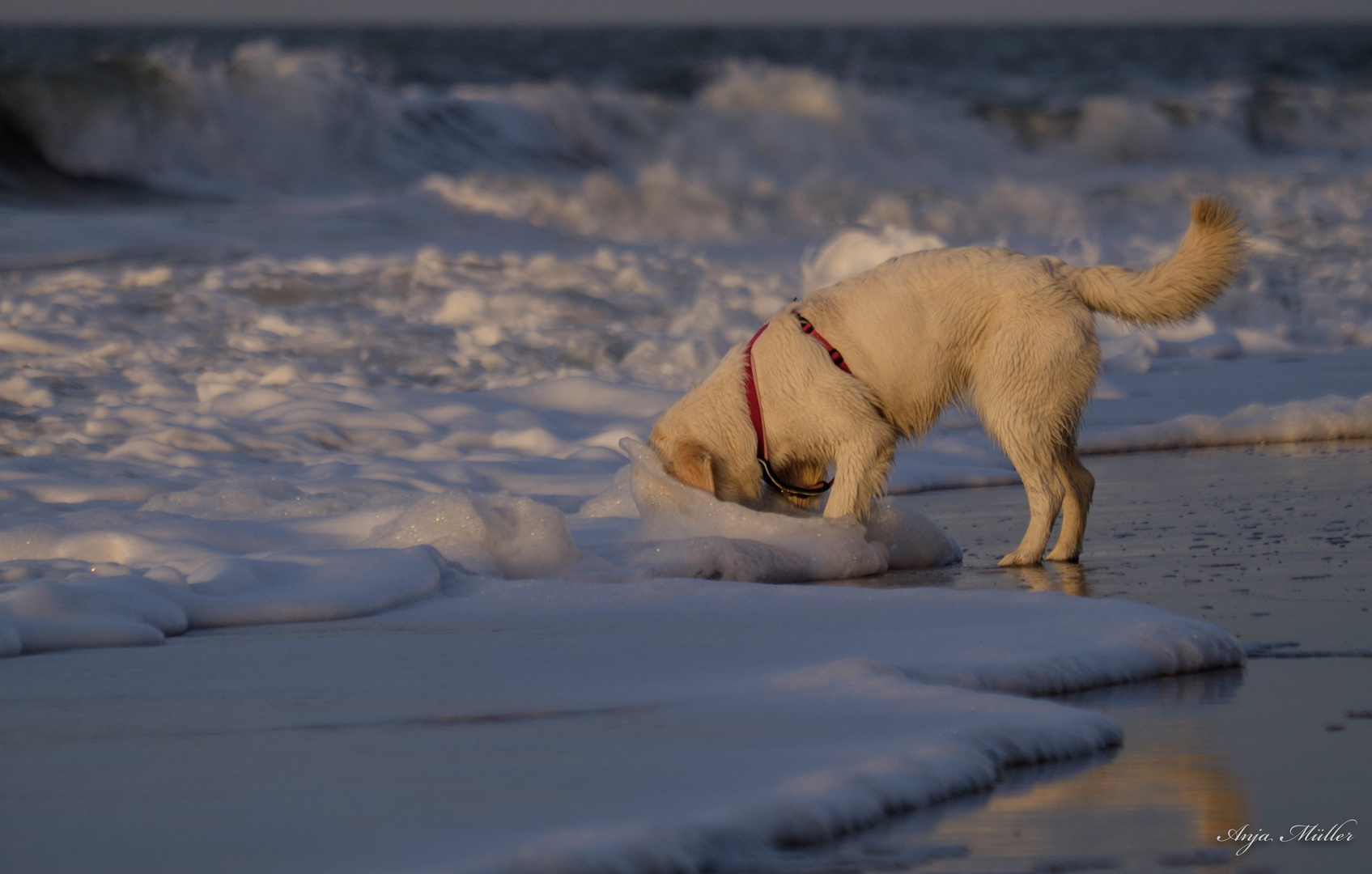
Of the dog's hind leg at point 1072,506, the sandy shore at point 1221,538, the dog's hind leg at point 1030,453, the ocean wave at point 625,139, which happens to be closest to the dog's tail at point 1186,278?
the dog's hind leg at point 1030,453

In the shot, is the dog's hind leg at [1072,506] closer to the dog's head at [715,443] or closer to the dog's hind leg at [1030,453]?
the dog's hind leg at [1030,453]

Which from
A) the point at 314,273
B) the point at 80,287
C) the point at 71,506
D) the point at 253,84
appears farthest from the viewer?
the point at 253,84

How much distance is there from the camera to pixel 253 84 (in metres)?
22.2

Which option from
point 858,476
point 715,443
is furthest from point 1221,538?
point 715,443

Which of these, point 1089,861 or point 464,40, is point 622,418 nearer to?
point 1089,861

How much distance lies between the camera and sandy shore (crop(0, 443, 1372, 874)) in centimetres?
261

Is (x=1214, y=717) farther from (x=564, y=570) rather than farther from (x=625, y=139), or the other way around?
(x=625, y=139)

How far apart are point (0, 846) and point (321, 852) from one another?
0.61 metres

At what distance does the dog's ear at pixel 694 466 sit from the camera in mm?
5906

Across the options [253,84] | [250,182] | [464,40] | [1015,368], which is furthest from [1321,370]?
[464,40]
